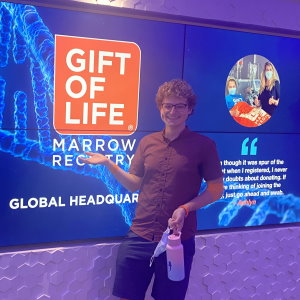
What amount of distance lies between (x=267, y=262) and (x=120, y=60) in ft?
7.01

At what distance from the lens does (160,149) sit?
2652 mm

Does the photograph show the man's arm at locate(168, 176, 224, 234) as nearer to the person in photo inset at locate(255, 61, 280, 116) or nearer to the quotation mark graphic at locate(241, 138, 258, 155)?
the quotation mark graphic at locate(241, 138, 258, 155)

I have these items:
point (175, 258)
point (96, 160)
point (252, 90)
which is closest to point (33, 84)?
point (96, 160)

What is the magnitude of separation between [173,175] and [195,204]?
0.22 metres

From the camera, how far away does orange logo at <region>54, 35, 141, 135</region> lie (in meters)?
2.90

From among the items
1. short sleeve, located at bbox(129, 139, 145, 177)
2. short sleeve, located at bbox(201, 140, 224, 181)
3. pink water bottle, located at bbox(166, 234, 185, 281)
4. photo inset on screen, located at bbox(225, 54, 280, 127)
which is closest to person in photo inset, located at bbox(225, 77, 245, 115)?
photo inset on screen, located at bbox(225, 54, 280, 127)

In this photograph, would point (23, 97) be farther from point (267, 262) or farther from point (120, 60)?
point (267, 262)

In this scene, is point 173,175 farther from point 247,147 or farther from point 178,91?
point 247,147

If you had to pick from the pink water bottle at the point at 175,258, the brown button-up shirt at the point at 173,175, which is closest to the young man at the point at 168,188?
the brown button-up shirt at the point at 173,175

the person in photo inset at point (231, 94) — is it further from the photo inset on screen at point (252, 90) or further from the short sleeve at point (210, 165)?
the short sleeve at point (210, 165)

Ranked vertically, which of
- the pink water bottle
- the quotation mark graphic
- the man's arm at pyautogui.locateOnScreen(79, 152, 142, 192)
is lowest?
the pink water bottle

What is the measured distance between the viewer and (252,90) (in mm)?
3455

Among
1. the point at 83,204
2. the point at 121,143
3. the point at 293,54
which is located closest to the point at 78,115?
the point at 121,143

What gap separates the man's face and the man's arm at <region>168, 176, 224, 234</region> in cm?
43
